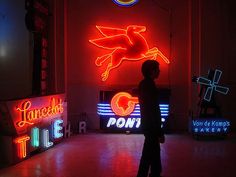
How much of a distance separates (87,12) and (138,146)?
13.2ft

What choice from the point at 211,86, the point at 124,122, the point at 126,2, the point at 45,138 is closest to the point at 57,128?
the point at 45,138

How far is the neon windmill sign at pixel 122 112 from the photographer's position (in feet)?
27.4

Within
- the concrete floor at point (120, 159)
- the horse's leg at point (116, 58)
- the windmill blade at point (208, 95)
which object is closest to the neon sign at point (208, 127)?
the concrete floor at point (120, 159)

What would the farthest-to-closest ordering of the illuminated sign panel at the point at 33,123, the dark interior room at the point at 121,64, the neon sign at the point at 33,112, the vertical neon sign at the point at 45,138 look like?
1. the dark interior room at the point at 121,64
2. the vertical neon sign at the point at 45,138
3. the neon sign at the point at 33,112
4. the illuminated sign panel at the point at 33,123

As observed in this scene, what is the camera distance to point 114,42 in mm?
8992

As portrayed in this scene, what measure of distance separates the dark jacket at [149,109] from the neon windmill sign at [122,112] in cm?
384

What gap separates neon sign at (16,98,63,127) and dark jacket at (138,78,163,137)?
→ 8.00ft

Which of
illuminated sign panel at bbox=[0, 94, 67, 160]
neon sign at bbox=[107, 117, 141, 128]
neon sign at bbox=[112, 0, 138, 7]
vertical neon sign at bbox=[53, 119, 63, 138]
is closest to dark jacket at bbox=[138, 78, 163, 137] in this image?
illuminated sign panel at bbox=[0, 94, 67, 160]

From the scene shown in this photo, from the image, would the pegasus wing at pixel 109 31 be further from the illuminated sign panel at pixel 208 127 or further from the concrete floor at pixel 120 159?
the illuminated sign panel at pixel 208 127

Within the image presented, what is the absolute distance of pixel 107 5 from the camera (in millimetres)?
9211

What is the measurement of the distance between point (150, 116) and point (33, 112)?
2.76 m

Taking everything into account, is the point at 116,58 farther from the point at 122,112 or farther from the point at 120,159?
the point at 120,159

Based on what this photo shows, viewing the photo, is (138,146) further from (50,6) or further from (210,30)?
(50,6)

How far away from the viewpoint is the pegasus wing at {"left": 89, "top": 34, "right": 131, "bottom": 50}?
29.3ft
